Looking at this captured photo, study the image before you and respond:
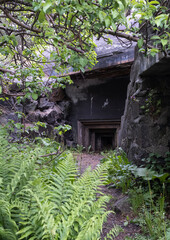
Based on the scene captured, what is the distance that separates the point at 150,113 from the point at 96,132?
4.09 m

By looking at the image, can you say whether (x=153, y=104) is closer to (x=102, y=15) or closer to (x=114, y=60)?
(x=102, y=15)

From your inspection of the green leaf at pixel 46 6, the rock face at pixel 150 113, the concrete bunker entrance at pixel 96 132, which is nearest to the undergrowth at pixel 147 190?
the rock face at pixel 150 113

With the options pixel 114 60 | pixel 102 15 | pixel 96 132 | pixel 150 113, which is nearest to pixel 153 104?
pixel 150 113

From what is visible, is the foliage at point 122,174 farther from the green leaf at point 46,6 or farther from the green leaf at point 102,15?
the green leaf at point 46,6

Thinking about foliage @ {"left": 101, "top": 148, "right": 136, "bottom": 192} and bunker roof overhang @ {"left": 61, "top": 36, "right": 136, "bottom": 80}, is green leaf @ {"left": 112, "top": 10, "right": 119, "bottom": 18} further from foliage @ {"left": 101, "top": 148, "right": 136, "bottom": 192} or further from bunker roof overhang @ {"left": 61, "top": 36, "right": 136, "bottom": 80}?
bunker roof overhang @ {"left": 61, "top": 36, "right": 136, "bottom": 80}

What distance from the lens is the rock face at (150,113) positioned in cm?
279

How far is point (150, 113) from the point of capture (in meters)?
3.01

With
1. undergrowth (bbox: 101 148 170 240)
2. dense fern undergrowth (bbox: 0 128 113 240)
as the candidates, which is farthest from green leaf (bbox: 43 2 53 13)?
undergrowth (bbox: 101 148 170 240)

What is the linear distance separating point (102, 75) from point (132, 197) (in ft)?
13.5

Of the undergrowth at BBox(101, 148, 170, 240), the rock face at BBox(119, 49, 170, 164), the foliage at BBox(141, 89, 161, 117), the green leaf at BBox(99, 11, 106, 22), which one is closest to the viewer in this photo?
the green leaf at BBox(99, 11, 106, 22)

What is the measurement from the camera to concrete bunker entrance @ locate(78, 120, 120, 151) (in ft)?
20.5

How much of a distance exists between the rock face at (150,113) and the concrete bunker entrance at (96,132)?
110 inches

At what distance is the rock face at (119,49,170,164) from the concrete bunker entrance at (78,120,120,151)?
2.80 meters

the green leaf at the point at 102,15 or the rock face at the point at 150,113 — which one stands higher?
the green leaf at the point at 102,15
